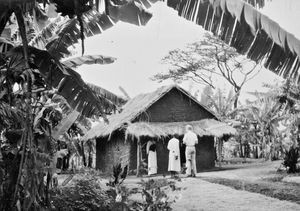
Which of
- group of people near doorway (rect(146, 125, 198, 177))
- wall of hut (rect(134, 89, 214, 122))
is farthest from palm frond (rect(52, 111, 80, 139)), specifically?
wall of hut (rect(134, 89, 214, 122))

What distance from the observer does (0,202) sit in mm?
5207

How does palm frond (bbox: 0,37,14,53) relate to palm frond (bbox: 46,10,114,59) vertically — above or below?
below

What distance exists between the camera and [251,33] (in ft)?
13.7

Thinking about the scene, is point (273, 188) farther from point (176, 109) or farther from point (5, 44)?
point (176, 109)

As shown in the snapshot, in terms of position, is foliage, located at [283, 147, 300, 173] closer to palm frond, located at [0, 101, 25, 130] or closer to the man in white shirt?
the man in white shirt

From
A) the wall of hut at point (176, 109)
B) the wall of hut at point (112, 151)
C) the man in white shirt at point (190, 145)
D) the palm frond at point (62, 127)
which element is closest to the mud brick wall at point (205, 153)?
the wall of hut at point (176, 109)

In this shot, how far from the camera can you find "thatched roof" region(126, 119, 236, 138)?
18.7 metres

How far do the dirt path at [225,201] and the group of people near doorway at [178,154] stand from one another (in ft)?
12.6

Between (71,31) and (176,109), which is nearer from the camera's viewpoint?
(71,31)

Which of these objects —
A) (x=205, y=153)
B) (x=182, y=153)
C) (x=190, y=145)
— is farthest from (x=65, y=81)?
(x=205, y=153)

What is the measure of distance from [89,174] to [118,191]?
1.21 metres

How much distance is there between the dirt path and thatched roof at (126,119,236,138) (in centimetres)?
758

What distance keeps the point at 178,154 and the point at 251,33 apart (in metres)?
12.2

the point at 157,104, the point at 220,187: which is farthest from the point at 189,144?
the point at 157,104
